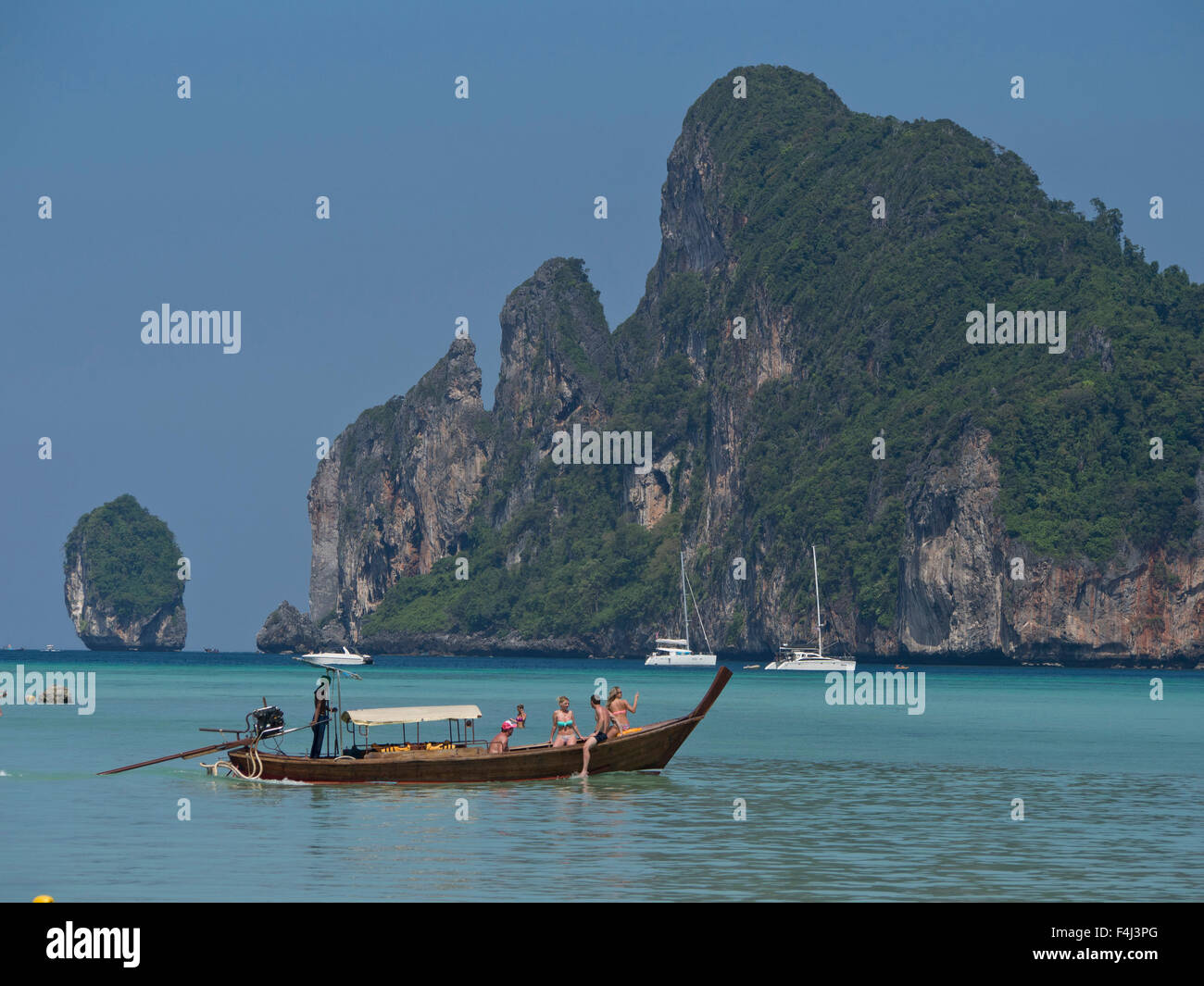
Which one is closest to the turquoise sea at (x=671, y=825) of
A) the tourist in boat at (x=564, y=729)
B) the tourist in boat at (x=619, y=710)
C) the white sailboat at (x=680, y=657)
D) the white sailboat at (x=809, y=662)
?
the tourist in boat at (x=619, y=710)

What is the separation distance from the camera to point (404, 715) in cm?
3097

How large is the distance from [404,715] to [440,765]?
1295mm

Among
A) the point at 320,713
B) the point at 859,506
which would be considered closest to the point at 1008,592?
the point at 859,506

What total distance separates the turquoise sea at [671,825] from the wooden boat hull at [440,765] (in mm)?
297

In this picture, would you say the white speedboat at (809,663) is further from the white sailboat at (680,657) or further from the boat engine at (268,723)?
the boat engine at (268,723)

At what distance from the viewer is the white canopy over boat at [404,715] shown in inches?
1187

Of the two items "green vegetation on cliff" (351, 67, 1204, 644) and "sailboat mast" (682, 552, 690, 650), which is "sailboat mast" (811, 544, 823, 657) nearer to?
"green vegetation on cliff" (351, 67, 1204, 644)

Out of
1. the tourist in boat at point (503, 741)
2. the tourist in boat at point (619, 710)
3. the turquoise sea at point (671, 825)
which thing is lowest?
the turquoise sea at point (671, 825)

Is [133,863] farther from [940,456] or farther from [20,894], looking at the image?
[940,456]

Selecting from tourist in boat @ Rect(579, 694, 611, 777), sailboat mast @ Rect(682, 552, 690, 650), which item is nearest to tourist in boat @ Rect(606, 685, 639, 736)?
tourist in boat @ Rect(579, 694, 611, 777)

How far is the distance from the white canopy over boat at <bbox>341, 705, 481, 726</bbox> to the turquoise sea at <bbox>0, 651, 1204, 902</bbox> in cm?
137

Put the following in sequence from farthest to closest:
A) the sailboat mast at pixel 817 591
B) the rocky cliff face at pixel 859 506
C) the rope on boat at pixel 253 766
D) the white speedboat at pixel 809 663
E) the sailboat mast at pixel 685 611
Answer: the sailboat mast at pixel 685 611
the sailboat mast at pixel 817 591
the white speedboat at pixel 809 663
the rocky cliff face at pixel 859 506
the rope on boat at pixel 253 766

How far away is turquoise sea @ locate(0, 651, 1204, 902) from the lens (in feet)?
62.3

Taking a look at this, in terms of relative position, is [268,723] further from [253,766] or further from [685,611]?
[685,611]
